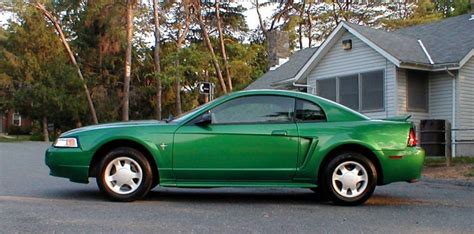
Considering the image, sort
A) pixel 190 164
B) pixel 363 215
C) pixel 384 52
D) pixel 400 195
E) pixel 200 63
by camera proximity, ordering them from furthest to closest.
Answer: pixel 200 63 → pixel 384 52 → pixel 400 195 → pixel 190 164 → pixel 363 215

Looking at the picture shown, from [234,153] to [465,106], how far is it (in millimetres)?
11256

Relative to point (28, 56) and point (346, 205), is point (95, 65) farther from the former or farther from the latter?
point (346, 205)

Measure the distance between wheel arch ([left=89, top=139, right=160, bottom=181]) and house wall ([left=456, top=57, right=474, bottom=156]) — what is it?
11.2m

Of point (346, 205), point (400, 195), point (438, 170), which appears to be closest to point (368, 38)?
point (438, 170)

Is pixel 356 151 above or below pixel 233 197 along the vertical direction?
above

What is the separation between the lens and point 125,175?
273 inches

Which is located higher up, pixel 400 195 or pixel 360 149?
pixel 360 149

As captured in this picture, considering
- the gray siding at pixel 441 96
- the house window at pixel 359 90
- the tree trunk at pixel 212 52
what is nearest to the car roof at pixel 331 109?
the house window at pixel 359 90

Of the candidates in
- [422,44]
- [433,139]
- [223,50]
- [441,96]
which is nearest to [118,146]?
[433,139]

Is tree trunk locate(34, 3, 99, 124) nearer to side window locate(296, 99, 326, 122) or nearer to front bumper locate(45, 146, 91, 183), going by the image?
front bumper locate(45, 146, 91, 183)

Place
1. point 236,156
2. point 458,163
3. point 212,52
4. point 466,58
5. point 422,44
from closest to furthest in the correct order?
point 236,156, point 458,163, point 466,58, point 422,44, point 212,52

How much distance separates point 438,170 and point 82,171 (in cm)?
773

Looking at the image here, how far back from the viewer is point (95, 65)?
43812 mm

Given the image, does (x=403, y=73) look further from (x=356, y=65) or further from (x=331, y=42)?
(x=331, y=42)
